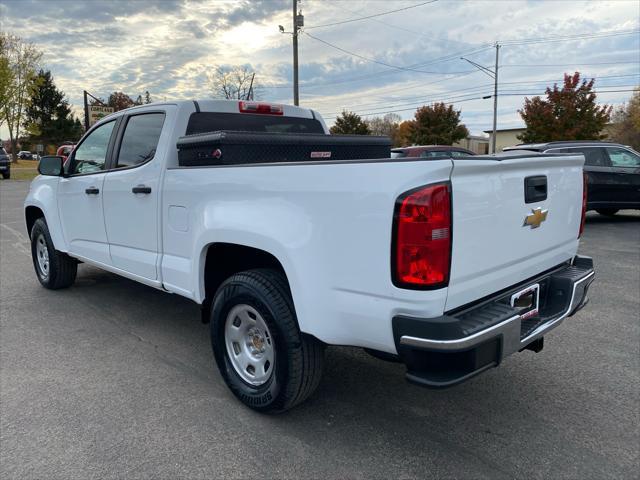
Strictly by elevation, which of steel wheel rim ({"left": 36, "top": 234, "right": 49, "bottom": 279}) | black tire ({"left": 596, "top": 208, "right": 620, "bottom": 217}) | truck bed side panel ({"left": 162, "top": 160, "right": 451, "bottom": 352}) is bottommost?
black tire ({"left": 596, "top": 208, "right": 620, "bottom": 217})

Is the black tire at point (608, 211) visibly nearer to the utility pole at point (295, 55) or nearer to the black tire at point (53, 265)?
the black tire at point (53, 265)

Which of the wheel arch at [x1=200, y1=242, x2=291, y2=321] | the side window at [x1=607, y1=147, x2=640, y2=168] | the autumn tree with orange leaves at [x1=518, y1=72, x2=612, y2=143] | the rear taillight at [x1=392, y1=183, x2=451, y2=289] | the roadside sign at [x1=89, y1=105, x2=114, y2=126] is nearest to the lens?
the rear taillight at [x1=392, y1=183, x2=451, y2=289]

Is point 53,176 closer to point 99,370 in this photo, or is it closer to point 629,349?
point 99,370

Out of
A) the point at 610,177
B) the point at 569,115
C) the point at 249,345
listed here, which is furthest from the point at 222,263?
the point at 569,115

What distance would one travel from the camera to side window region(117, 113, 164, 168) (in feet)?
12.9

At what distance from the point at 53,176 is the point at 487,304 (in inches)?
179

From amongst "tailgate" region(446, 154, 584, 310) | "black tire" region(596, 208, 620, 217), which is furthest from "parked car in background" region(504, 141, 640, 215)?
"tailgate" region(446, 154, 584, 310)

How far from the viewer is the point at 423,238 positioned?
2201mm

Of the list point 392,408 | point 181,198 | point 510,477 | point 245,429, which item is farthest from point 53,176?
point 510,477

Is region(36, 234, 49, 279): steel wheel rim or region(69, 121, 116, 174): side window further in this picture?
region(36, 234, 49, 279): steel wheel rim

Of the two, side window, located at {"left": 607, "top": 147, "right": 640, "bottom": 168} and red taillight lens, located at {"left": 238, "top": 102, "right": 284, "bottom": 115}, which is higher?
red taillight lens, located at {"left": 238, "top": 102, "right": 284, "bottom": 115}

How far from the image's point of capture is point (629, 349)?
4039mm

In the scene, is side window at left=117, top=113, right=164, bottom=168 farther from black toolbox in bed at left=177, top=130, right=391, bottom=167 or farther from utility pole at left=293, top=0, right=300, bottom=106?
utility pole at left=293, top=0, right=300, bottom=106

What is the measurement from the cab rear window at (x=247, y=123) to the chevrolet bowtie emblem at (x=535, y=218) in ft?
8.01
